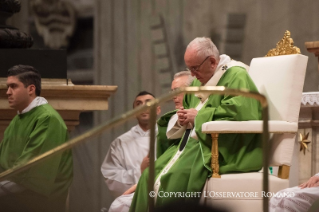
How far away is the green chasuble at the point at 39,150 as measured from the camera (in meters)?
4.67

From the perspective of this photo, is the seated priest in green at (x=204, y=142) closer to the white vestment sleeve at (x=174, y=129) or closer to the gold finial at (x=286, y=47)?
the white vestment sleeve at (x=174, y=129)

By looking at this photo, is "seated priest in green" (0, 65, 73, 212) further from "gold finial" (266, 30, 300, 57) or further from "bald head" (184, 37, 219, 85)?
"gold finial" (266, 30, 300, 57)

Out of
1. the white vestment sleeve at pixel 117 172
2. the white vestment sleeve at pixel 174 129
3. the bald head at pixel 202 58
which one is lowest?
the white vestment sleeve at pixel 117 172

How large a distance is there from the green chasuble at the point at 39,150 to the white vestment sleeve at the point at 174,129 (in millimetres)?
736

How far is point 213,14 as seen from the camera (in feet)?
27.8

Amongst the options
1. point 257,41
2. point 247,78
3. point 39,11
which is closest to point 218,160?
point 247,78

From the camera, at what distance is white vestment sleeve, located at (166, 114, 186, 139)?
4738 millimetres

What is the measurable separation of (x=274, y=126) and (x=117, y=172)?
1.96 metres

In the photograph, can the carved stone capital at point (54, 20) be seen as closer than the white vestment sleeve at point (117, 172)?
No

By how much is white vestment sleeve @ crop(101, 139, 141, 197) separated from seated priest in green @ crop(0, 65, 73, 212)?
0.70 m

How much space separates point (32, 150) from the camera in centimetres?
491

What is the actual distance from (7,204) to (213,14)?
193 inches

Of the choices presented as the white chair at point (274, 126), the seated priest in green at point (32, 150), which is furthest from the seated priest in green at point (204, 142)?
the seated priest in green at point (32, 150)

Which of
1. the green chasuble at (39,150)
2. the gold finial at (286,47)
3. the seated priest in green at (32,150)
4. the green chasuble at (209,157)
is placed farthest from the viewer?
the gold finial at (286,47)
